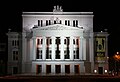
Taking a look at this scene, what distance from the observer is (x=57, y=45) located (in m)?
85.4

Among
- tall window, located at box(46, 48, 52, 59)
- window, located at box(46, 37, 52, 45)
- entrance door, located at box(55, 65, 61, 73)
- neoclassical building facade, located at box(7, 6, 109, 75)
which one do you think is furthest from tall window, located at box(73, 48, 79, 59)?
window, located at box(46, 37, 52, 45)

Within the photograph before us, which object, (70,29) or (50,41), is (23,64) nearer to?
(50,41)

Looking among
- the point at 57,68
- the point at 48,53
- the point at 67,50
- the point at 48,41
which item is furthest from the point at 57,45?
the point at 57,68

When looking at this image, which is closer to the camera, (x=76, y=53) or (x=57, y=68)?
(x=57, y=68)

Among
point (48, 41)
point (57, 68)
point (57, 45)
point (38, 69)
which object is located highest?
point (48, 41)

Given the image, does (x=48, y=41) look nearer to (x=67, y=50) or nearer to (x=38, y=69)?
(x=67, y=50)

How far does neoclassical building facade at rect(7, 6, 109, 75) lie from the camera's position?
279ft

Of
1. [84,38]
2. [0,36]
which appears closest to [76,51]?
[84,38]

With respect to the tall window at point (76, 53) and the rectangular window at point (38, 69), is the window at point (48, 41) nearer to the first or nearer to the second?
the rectangular window at point (38, 69)

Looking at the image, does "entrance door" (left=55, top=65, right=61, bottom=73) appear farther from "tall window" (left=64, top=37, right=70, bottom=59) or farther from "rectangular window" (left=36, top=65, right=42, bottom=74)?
"rectangular window" (left=36, top=65, right=42, bottom=74)

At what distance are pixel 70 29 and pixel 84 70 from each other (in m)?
11.2

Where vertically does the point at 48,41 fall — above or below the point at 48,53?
above

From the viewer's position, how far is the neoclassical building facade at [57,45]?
85062 millimetres

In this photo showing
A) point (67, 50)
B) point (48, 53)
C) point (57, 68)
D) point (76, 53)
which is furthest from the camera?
point (76, 53)
